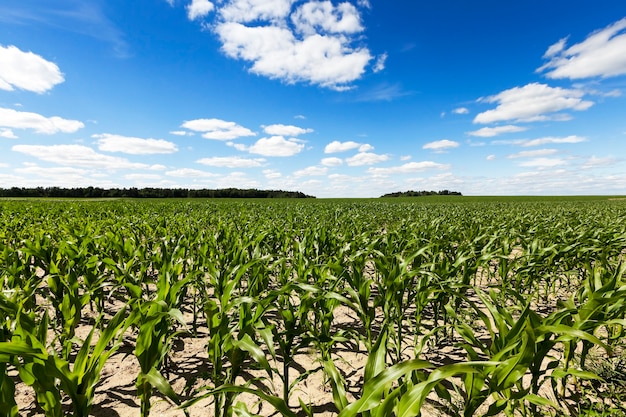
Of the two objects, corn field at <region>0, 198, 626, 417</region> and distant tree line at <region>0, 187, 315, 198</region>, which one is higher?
distant tree line at <region>0, 187, 315, 198</region>

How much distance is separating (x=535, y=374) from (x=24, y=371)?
3.54 m

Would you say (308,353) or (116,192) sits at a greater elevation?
(116,192)

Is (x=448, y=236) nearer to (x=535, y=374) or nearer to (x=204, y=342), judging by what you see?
(x=535, y=374)

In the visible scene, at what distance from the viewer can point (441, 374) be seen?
1.46 meters

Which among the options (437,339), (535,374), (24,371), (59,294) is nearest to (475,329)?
(437,339)

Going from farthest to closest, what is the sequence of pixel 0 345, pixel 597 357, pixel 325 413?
pixel 597 357
pixel 325 413
pixel 0 345

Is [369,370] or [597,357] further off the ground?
[369,370]

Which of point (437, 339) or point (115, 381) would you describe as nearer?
point (115, 381)

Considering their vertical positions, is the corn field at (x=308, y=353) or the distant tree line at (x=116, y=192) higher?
the distant tree line at (x=116, y=192)

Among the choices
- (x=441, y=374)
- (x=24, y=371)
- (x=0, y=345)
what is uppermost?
(x=0, y=345)

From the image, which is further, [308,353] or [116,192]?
[116,192]

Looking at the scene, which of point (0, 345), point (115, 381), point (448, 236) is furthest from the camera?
point (448, 236)

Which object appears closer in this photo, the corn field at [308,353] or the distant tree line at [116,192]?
the corn field at [308,353]

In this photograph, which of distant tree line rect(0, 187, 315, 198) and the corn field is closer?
the corn field
